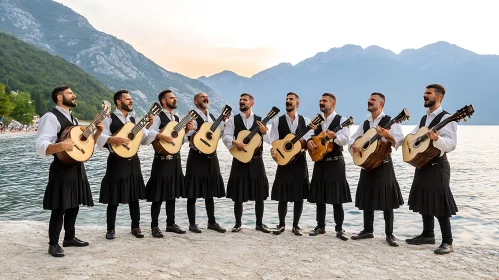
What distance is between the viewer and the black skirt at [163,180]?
8.16 meters

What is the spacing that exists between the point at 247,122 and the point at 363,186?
111 inches

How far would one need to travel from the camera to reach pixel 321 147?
7.98 metres

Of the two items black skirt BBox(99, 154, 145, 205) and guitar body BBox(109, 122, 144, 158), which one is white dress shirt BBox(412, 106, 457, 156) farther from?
black skirt BBox(99, 154, 145, 205)

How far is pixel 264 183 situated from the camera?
28.5 feet

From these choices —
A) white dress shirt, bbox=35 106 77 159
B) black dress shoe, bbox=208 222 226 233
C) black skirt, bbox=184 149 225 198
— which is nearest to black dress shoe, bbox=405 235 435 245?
black dress shoe, bbox=208 222 226 233

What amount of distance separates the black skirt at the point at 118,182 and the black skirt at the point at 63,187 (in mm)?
650

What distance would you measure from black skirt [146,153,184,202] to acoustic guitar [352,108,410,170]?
382 centimetres

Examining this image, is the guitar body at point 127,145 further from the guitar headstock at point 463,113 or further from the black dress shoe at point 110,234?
the guitar headstock at point 463,113

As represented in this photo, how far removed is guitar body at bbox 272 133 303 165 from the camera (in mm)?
8195

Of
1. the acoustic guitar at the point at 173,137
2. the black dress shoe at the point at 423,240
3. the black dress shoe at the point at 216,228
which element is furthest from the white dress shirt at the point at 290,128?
the black dress shoe at the point at 423,240

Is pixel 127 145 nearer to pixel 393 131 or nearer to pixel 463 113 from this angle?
pixel 393 131

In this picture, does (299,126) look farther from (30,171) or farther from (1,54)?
(1,54)

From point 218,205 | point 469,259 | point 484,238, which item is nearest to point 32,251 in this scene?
point 469,259

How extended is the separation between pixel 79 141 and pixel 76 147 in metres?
0.13
